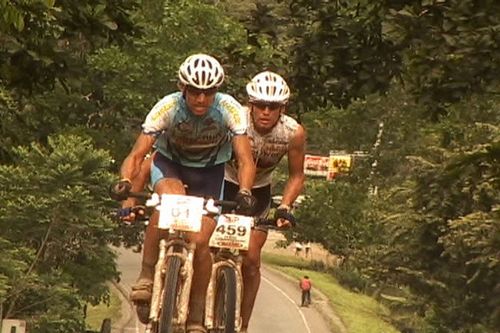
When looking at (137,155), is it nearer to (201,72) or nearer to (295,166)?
(201,72)

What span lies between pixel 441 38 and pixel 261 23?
10.6ft

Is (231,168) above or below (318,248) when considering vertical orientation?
below

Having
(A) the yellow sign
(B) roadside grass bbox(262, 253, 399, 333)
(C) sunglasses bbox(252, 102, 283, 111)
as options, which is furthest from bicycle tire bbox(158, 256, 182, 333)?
(A) the yellow sign

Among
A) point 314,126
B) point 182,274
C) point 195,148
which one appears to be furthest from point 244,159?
point 314,126

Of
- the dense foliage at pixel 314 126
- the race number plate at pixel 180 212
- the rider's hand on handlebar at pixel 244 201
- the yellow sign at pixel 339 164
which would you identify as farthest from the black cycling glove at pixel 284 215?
the yellow sign at pixel 339 164

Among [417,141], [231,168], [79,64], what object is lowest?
[231,168]

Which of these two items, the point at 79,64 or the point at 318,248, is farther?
the point at 318,248

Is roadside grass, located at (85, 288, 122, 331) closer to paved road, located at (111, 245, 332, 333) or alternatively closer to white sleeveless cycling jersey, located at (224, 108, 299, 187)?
paved road, located at (111, 245, 332, 333)

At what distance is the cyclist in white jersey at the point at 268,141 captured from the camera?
1143cm

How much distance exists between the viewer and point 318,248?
8769cm

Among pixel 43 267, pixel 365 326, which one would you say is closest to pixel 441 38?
pixel 43 267

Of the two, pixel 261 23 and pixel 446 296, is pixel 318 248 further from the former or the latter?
pixel 261 23

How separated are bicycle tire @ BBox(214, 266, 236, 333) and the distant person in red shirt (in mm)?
47862

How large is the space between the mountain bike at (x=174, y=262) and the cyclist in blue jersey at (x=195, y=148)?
0.16 metres
